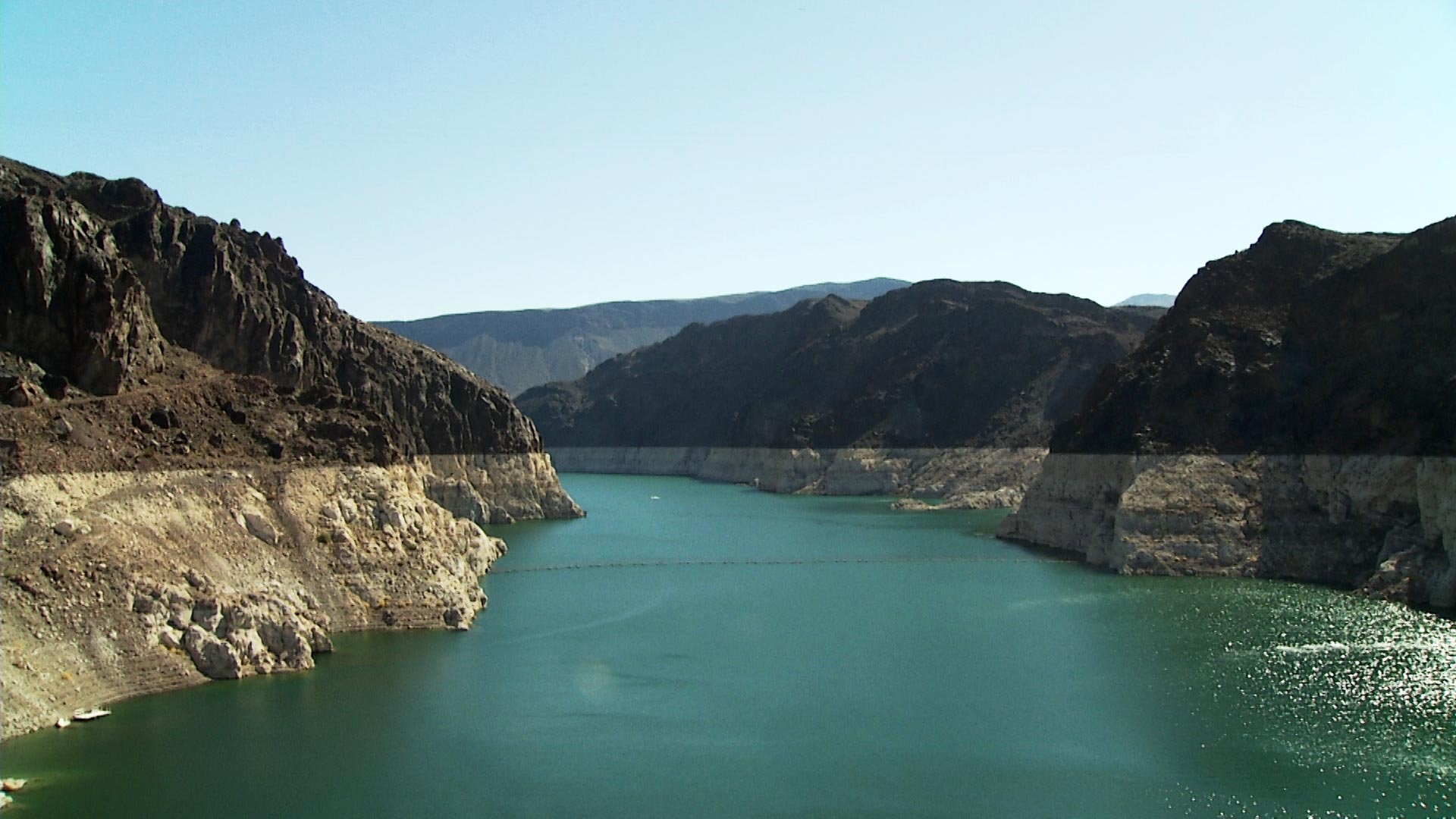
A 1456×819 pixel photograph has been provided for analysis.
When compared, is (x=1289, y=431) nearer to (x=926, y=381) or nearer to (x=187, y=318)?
(x=187, y=318)

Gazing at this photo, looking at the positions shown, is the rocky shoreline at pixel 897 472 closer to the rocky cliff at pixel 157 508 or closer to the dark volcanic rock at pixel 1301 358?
the dark volcanic rock at pixel 1301 358

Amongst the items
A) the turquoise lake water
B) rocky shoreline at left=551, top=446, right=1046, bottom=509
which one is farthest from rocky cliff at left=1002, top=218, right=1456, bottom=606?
rocky shoreline at left=551, top=446, right=1046, bottom=509

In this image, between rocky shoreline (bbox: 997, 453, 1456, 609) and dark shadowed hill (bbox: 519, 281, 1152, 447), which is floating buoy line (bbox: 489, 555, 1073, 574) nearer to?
rocky shoreline (bbox: 997, 453, 1456, 609)

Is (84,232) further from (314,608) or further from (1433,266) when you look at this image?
(1433,266)

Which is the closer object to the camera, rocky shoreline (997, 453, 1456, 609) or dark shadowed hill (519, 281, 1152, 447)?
rocky shoreline (997, 453, 1456, 609)

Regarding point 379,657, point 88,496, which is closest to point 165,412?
point 88,496

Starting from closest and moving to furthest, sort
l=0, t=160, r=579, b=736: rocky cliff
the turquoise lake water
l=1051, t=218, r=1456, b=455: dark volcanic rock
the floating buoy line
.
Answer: the turquoise lake water
l=0, t=160, r=579, b=736: rocky cliff
l=1051, t=218, r=1456, b=455: dark volcanic rock
the floating buoy line

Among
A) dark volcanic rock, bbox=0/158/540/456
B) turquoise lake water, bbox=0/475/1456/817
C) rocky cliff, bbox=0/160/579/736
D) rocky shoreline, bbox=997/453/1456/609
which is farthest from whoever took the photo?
rocky shoreline, bbox=997/453/1456/609
